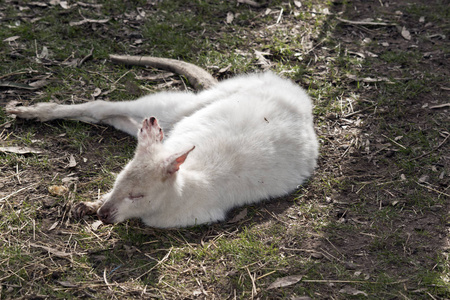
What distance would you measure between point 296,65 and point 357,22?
1327 mm

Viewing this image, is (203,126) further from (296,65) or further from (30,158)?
(296,65)

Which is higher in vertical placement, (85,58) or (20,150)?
(85,58)

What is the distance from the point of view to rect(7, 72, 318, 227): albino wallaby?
3.53 metres

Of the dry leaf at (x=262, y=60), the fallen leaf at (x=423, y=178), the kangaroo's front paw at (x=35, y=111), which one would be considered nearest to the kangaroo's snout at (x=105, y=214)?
the kangaroo's front paw at (x=35, y=111)

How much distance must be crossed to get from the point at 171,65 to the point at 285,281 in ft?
9.84

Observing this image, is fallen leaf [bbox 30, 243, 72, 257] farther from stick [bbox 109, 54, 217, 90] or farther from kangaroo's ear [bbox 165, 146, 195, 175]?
stick [bbox 109, 54, 217, 90]

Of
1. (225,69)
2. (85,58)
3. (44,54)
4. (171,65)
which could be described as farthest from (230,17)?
(44,54)

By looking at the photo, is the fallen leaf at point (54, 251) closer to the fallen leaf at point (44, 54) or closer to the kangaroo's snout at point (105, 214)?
the kangaroo's snout at point (105, 214)

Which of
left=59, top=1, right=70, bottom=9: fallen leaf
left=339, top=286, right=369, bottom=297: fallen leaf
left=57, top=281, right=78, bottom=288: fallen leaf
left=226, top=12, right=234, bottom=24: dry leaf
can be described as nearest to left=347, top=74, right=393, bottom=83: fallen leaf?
left=226, top=12, right=234, bottom=24: dry leaf

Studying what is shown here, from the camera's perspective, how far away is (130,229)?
376cm

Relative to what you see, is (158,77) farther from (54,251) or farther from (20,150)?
(54,251)

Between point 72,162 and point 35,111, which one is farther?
point 35,111

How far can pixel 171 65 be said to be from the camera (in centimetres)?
550

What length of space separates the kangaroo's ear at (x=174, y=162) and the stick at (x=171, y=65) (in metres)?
1.95
